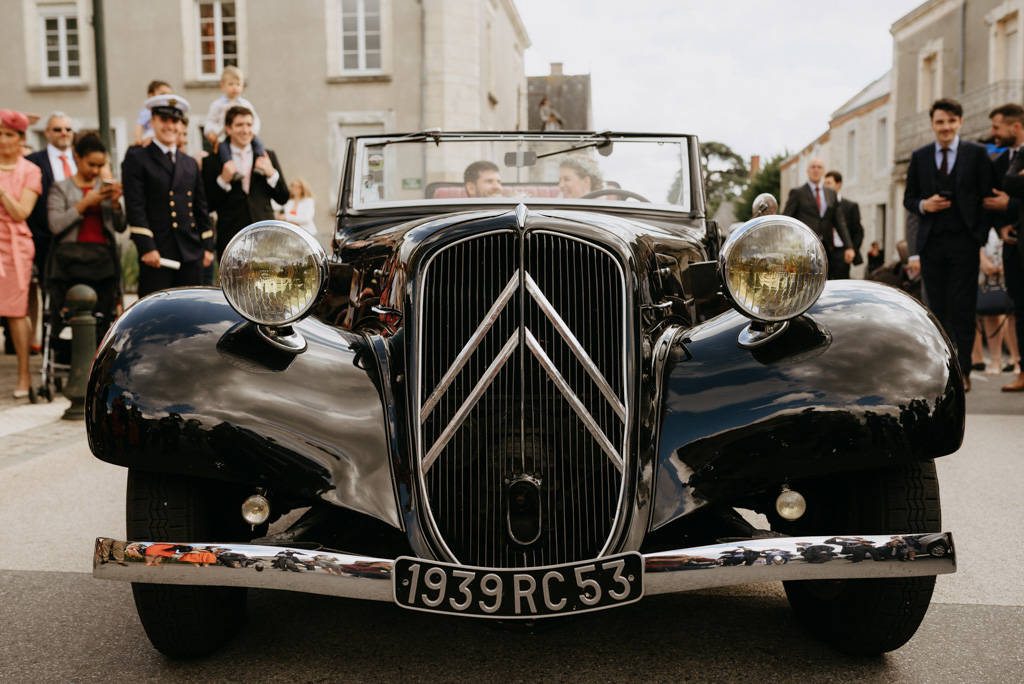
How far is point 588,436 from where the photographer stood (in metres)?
2.23

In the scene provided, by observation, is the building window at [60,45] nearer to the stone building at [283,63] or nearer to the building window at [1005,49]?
the stone building at [283,63]

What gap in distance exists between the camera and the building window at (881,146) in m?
28.2

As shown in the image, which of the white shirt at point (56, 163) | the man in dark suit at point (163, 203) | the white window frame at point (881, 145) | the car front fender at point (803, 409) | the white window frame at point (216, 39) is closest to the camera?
the car front fender at point (803, 409)

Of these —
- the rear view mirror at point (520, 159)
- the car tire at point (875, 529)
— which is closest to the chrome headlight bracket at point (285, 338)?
the car tire at point (875, 529)

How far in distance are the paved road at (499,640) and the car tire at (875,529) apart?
95mm

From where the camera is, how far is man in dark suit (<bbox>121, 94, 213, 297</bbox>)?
5.62 m

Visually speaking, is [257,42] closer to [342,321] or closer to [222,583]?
[342,321]

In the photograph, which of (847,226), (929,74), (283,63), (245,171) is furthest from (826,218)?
(929,74)

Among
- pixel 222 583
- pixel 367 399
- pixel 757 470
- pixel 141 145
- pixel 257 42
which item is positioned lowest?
pixel 222 583

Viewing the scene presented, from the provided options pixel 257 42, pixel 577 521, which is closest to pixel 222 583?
pixel 577 521

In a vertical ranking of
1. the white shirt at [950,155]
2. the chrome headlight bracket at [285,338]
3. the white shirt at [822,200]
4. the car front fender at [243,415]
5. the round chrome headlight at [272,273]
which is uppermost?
the white shirt at [950,155]

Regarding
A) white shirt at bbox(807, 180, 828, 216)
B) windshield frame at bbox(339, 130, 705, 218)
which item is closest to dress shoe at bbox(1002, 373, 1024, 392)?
white shirt at bbox(807, 180, 828, 216)

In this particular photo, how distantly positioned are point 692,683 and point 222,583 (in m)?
1.17

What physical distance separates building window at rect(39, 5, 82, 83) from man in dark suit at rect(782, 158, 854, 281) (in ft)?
53.3
